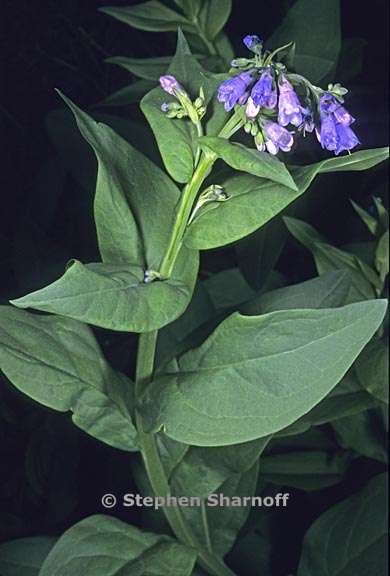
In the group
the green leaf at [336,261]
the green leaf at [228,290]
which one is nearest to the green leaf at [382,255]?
the green leaf at [336,261]

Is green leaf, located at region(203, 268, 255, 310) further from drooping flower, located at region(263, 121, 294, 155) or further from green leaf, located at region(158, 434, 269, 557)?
drooping flower, located at region(263, 121, 294, 155)

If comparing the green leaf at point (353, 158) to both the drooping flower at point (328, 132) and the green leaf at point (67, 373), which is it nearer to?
the drooping flower at point (328, 132)

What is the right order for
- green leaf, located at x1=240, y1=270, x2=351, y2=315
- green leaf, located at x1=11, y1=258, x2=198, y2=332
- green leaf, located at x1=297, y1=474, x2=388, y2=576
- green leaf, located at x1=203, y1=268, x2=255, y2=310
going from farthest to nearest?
green leaf, located at x1=203, y1=268, x2=255, y2=310, green leaf, located at x1=297, y1=474, x2=388, y2=576, green leaf, located at x1=240, y1=270, x2=351, y2=315, green leaf, located at x1=11, y1=258, x2=198, y2=332

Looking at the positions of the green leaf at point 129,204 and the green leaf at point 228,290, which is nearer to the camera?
the green leaf at point 129,204

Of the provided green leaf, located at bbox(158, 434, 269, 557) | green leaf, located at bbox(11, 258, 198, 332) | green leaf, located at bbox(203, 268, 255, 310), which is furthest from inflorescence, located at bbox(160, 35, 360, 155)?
green leaf, located at bbox(203, 268, 255, 310)

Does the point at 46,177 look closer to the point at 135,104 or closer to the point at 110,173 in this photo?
the point at 135,104

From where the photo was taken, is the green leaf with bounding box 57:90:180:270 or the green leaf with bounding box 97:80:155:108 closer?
the green leaf with bounding box 57:90:180:270
